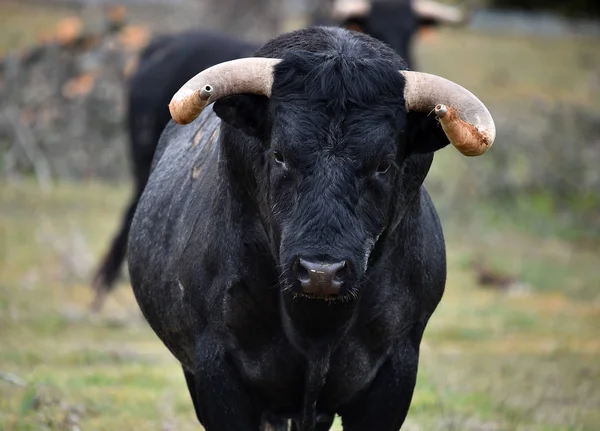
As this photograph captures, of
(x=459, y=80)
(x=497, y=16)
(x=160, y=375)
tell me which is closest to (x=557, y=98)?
(x=459, y=80)

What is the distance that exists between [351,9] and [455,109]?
10507 millimetres

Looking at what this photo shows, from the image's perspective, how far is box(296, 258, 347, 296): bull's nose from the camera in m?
5.05

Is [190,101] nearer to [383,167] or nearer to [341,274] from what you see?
[383,167]

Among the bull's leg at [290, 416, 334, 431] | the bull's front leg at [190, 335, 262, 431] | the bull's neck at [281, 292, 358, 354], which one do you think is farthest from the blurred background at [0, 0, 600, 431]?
the bull's neck at [281, 292, 358, 354]

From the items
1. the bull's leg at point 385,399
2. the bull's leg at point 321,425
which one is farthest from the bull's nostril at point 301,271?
the bull's leg at point 321,425

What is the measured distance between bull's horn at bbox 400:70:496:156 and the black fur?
0.07 m

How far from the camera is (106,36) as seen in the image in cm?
2403

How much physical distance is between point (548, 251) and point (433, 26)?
3637 mm

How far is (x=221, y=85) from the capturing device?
216 inches

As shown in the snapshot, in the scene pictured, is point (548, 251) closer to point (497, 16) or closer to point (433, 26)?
point (433, 26)

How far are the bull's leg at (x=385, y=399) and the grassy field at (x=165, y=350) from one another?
2430mm

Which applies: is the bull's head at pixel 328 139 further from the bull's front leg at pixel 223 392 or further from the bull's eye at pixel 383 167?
the bull's front leg at pixel 223 392

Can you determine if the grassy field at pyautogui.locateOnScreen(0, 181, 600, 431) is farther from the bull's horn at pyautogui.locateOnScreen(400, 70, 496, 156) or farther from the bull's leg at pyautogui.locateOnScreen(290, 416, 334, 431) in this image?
the bull's horn at pyautogui.locateOnScreen(400, 70, 496, 156)

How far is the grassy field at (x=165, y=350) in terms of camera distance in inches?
359
